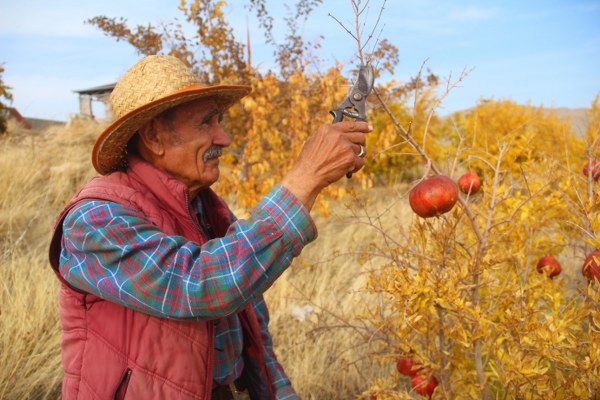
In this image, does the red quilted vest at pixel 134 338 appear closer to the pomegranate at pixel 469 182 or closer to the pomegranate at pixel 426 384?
the pomegranate at pixel 426 384

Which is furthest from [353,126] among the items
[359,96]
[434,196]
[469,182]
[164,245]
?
[469,182]

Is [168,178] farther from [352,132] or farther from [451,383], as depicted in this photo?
[451,383]

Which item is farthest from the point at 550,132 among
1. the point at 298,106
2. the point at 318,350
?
the point at 318,350

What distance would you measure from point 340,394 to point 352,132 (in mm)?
2104

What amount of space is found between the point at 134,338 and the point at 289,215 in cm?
57

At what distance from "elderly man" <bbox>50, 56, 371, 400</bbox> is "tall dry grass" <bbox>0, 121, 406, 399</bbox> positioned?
0.64 m

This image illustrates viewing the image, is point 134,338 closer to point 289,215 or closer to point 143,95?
point 289,215

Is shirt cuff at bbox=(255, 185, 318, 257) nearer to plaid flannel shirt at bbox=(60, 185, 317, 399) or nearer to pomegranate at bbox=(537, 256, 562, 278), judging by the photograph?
plaid flannel shirt at bbox=(60, 185, 317, 399)

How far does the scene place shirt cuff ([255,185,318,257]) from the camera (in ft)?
4.44

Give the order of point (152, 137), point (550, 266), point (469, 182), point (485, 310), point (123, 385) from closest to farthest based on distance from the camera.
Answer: point (123, 385), point (152, 137), point (485, 310), point (469, 182), point (550, 266)

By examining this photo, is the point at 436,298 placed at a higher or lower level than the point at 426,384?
higher

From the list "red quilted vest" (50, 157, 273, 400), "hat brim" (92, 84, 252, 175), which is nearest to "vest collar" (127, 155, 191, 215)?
"red quilted vest" (50, 157, 273, 400)

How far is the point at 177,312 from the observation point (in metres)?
1.35

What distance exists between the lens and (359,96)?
4.96ft
